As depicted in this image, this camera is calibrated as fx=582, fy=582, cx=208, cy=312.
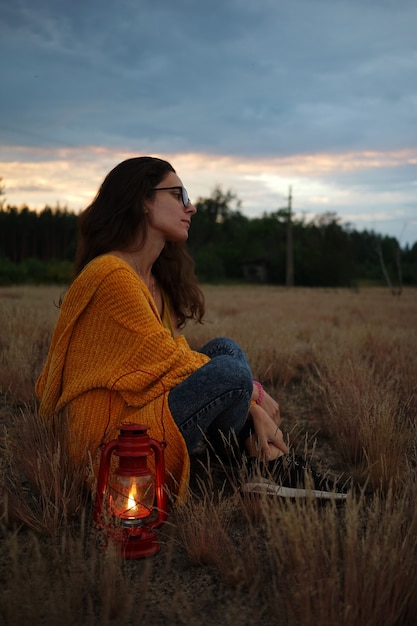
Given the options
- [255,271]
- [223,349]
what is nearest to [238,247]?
[255,271]

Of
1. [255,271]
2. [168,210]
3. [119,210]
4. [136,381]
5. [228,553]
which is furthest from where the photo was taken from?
[255,271]

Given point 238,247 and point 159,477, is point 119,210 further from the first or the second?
point 238,247

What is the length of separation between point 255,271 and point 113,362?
169 feet

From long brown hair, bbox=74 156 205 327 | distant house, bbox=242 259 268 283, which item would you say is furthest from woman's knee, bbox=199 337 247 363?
distant house, bbox=242 259 268 283

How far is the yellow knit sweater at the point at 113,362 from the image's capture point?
243 cm

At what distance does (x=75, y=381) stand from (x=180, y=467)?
0.58 meters

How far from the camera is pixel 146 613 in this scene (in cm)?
176

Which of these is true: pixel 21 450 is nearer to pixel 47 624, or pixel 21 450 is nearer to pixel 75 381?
pixel 75 381

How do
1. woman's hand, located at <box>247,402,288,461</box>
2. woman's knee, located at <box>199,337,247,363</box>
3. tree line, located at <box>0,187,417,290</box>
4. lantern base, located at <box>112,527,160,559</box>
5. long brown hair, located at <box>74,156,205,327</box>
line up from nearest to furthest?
1. lantern base, located at <box>112,527,160,559</box>
2. woman's hand, located at <box>247,402,288,461</box>
3. long brown hair, located at <box>74,156,205,327</box>
4. woman's knee, located at <box>199,337,247,363</box>
5. tree line, located at <box>0,187,417,290</box>

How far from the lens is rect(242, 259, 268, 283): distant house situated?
53219 mm

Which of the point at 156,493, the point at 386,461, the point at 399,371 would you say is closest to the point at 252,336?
the point at 399,371

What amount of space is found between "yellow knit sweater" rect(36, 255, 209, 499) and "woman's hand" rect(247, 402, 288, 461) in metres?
0.40

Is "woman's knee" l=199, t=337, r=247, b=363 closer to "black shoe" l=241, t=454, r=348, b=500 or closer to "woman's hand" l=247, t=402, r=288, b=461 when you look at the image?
"woman's hand" l=247, t=402, r=288, b=461

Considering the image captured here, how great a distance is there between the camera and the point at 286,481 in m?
2.59
